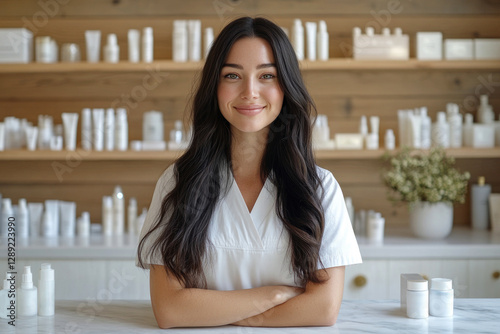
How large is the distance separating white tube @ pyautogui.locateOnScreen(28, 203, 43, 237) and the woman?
166 centimetres

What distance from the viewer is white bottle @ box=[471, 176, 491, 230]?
3049 mm

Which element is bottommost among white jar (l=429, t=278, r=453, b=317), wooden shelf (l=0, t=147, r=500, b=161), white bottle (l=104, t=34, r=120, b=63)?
white jar (l=429, t=278, r=453, b=317)

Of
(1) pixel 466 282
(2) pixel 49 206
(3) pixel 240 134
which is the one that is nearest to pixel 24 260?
(2) pixel 49 206

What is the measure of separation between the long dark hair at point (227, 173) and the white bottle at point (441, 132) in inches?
60.7

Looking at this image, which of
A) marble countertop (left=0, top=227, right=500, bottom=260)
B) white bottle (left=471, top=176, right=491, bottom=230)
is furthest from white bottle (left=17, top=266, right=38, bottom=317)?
white bottle (left=471, top=176, right=491, bottom=230)

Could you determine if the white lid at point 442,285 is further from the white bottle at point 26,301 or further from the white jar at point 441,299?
the white bottle at point 26,301

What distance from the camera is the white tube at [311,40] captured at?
2.94 meters

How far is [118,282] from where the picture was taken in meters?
2.64

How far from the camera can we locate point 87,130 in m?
2.96

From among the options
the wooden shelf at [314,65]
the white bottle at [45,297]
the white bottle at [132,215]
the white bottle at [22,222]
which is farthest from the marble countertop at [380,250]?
the white bottle at [45,297]

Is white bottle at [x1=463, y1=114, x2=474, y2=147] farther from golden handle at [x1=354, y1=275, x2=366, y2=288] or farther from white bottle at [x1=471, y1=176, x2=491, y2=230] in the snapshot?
golden handle at [x1=354, y1=275, x2=366, y2=288]

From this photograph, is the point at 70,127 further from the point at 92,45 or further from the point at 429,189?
the point at 429,189

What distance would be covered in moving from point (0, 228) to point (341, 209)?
2018 mm

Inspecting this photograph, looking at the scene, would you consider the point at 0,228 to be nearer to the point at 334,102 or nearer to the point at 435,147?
the point at 334,102
